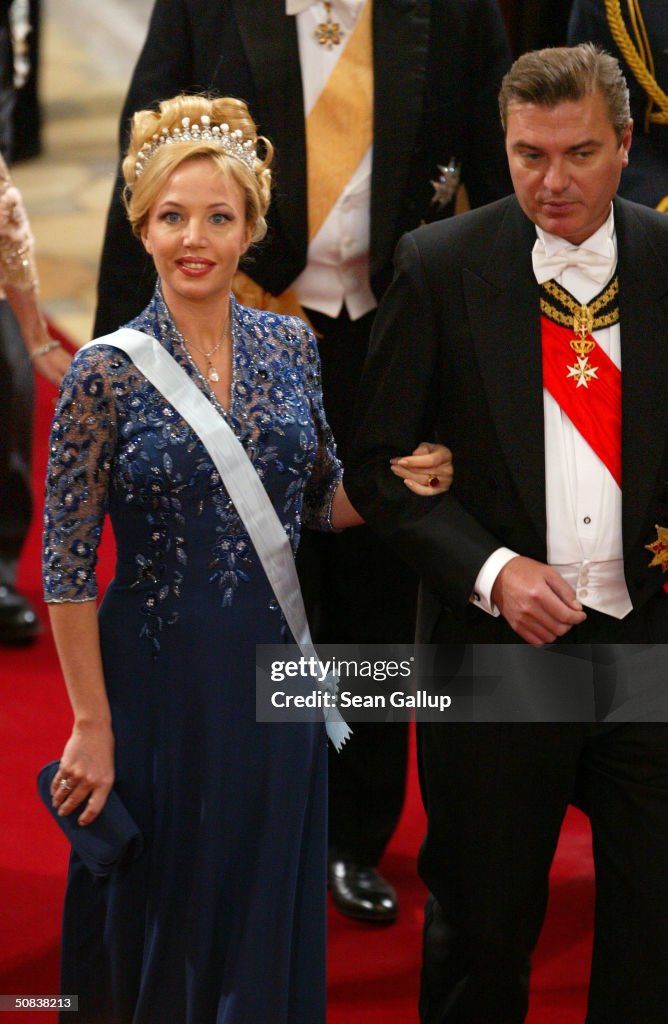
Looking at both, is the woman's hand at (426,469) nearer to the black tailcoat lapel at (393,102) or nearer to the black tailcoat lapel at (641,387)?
the black tailcoat lapel at (641,387)

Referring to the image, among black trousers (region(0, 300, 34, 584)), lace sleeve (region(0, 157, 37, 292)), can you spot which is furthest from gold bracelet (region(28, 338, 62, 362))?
black trousers (region(0, 300, 34, 584))

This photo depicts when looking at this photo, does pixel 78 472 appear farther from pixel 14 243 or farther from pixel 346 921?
pixel 346 921

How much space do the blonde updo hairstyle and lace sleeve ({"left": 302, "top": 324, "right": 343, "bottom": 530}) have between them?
20cm

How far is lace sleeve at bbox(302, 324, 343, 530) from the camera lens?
8.64 feet

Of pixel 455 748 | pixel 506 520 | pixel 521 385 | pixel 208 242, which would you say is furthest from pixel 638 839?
pixel 208 242

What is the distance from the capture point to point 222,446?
2.42 metres

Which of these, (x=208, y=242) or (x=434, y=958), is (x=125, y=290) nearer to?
(x=208, y=242)

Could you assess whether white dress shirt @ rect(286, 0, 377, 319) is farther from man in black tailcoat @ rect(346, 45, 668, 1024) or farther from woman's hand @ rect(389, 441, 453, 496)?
woman's hand @ rect(389, 441, 453, 496)

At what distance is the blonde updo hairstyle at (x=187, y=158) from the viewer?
246 centimetres

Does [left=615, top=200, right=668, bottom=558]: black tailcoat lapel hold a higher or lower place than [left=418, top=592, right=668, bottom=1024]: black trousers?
higher

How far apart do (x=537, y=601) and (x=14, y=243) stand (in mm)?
1487

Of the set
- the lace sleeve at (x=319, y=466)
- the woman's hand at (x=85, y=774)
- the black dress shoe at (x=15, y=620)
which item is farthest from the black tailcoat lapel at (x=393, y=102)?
the black dress shoe at (x=15, y=620)

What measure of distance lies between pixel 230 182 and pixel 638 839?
1.09 meters

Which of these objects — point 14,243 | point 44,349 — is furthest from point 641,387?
point 14,243
